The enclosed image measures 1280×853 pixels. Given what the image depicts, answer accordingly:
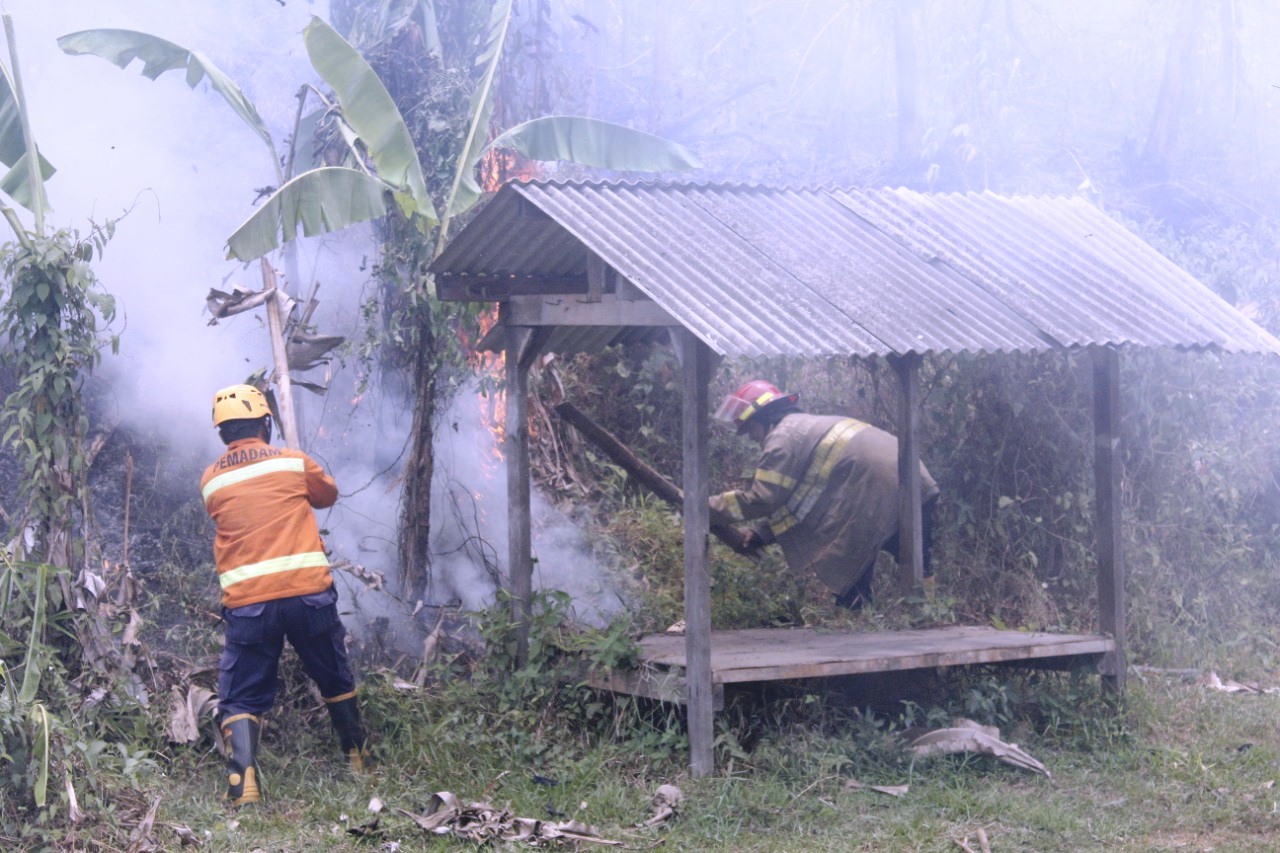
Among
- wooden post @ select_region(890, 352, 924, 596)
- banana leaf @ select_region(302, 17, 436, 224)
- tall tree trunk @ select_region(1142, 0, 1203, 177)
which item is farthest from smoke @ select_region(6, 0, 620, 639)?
tall tree trunk @ select_region(1142, 0, 1203, 177)

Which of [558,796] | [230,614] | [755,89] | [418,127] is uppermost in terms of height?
[755,89]

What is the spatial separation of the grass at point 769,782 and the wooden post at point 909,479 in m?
1.14

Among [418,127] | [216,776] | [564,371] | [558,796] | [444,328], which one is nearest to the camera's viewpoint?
[558,796]

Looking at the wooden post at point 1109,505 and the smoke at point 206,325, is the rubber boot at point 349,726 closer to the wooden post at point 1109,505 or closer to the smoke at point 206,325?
the smoke at point 206,325

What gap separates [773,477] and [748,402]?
542mm

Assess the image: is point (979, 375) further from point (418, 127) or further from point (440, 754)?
point (440, 754)

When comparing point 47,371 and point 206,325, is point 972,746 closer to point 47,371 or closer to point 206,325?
point 47,371

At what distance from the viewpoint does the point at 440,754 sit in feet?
21.2

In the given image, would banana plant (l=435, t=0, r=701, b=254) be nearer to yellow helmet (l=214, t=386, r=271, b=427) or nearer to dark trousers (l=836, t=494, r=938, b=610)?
yellow helmet (l=214, t=386, r=271, b=427)

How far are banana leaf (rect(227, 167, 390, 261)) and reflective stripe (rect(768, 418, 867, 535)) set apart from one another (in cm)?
306

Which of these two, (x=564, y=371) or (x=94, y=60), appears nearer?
(x=94, y=60)

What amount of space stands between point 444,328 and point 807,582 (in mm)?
3159

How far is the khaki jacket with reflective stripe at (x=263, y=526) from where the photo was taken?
20.1 ft

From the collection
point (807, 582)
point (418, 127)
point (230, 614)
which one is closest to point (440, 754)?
point (230, 614)
